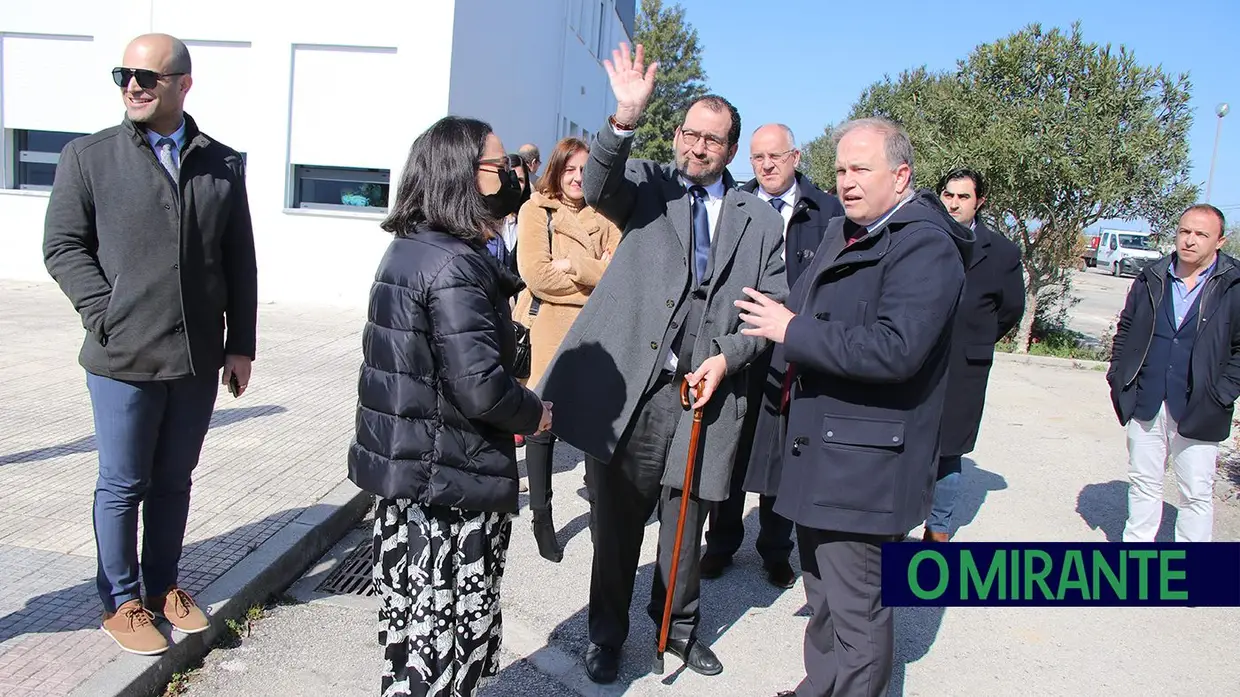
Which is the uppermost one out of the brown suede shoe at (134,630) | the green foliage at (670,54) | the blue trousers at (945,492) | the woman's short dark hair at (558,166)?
the green foliage at (670,54)

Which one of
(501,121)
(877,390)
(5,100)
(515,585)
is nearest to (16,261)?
(5,100)

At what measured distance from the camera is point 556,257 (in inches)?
192

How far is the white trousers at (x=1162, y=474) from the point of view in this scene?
15.4ft

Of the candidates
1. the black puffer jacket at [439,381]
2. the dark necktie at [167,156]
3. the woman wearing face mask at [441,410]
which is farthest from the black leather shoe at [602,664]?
the dark necktie at [167,156]

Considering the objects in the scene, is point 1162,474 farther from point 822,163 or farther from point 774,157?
point 822,163

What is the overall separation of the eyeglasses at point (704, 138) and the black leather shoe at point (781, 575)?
2.22 m

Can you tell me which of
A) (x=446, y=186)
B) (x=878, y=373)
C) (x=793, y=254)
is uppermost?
(x=446, y=186)

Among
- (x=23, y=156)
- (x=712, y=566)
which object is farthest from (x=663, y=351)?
(x=23, y=156)

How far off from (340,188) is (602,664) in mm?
9969

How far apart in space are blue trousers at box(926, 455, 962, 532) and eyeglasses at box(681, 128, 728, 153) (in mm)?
2189

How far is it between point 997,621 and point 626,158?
9.42 feet

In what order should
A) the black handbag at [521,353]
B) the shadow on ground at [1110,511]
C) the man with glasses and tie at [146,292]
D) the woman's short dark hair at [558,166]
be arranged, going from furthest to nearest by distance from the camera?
the shadow on ground at [1110,511] < the woman's short dark hair at [558,166] < the man with glasses and tie at [146,292] < the black handbag at [521,353]

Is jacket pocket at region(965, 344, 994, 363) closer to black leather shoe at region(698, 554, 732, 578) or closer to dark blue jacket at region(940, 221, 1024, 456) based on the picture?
dark blue jacket at region(940, 221, 1024, 456)

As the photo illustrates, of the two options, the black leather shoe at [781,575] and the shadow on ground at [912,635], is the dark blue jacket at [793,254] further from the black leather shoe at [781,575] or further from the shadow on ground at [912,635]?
the shadow on ground at [912,635]
